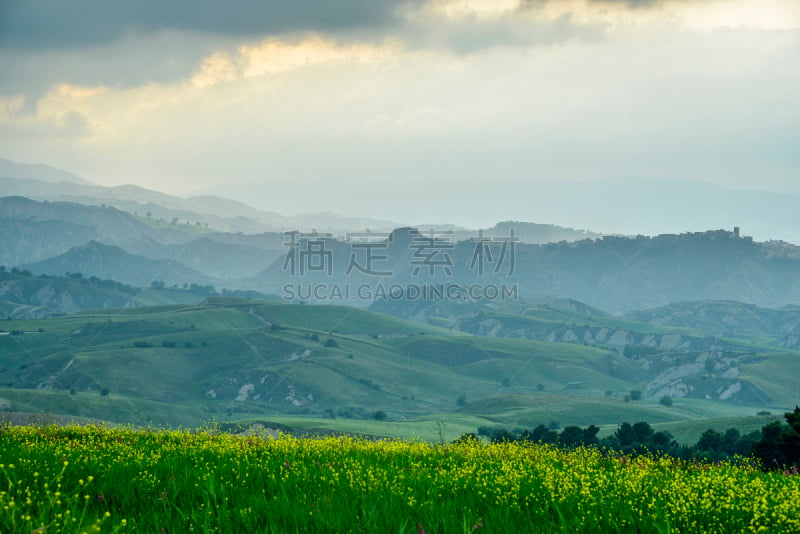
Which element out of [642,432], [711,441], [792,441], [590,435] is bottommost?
[642,432]

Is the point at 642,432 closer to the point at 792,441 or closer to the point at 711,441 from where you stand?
the point at 711,441

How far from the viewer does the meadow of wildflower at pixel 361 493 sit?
537 inches

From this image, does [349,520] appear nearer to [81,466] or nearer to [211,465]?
[211,465]

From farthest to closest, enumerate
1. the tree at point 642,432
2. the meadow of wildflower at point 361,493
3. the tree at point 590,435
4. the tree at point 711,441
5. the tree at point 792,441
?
the tree at point 642,432 → the tree at point 711,441 → the tree at point 590,435 → the tree at point 792,441 → the meadow of wildflower at point 361,493

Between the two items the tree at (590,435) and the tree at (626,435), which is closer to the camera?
the tree at (590,435)

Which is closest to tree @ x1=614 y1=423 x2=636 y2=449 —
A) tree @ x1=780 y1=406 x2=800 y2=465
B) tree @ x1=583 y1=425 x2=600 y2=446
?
tree @ x1=583 y1=425 x2=600 y2=446

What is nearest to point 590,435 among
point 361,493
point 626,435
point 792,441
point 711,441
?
point 626,435

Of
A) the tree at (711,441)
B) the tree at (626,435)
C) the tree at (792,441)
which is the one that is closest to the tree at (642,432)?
the tree at (626,435)

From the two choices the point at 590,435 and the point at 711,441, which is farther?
the point at 711,441

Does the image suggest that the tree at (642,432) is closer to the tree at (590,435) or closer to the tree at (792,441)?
the tree at (590,435)

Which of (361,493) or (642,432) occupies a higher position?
(361,493)

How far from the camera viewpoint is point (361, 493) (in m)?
16.3

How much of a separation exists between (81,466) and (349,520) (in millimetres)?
8646

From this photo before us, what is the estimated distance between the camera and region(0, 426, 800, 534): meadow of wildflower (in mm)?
13641
